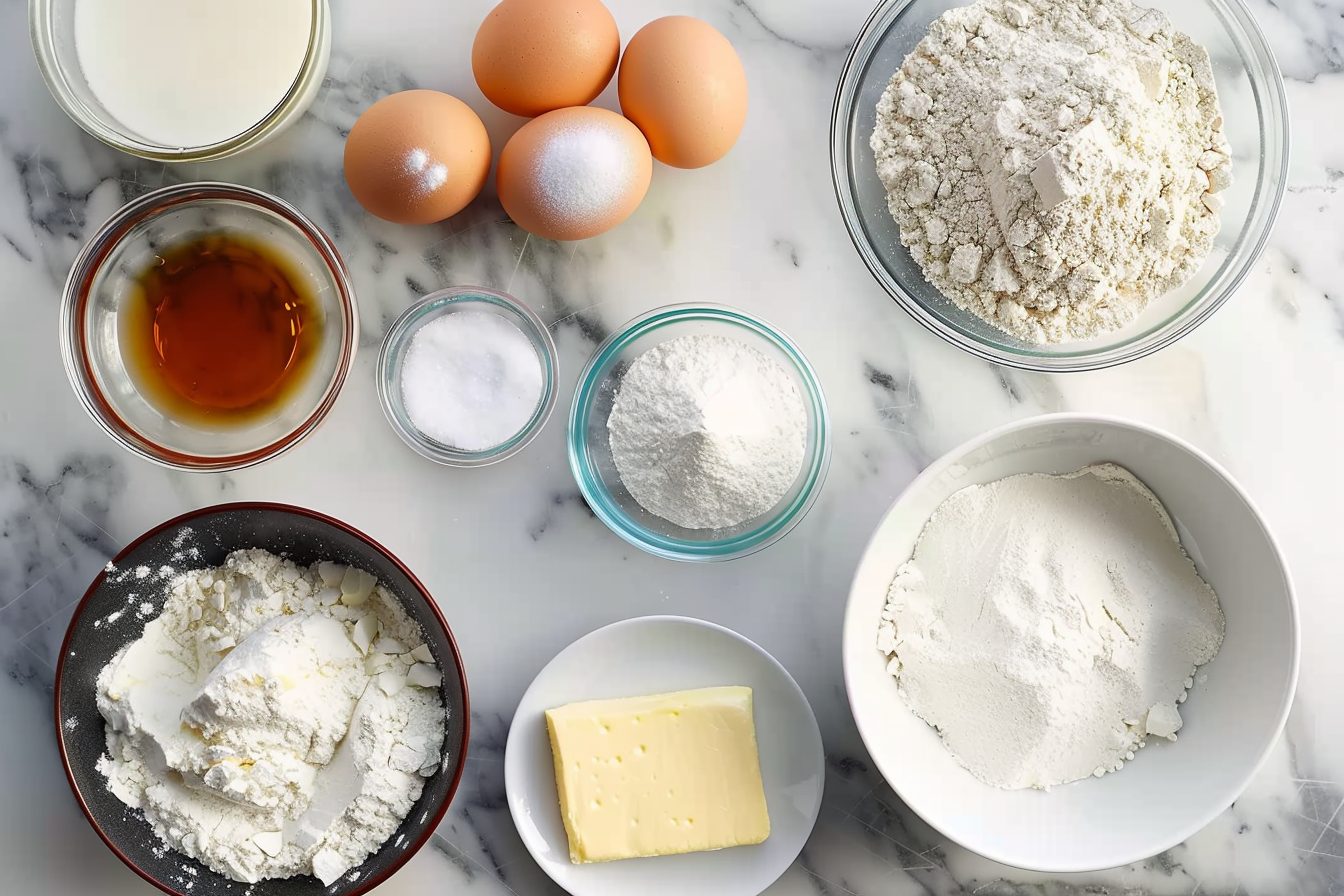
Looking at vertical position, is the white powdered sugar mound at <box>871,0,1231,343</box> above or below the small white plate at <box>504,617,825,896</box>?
above

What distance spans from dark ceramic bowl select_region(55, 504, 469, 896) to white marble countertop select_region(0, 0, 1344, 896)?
11cm

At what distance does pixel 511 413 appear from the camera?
48.2 inches

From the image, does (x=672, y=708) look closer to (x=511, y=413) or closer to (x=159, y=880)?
(x=511, y=413)

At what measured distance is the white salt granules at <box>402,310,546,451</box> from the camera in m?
1.23

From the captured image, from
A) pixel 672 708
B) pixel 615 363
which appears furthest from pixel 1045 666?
pixel 615 363

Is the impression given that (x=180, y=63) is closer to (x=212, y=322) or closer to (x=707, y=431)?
(x=212, y=322)

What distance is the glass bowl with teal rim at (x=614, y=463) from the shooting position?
4.09 ft

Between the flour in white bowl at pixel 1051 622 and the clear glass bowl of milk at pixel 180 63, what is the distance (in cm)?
108

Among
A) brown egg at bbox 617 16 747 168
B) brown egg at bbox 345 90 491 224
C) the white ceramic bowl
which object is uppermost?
brown egg at bbox 617 16 747 168

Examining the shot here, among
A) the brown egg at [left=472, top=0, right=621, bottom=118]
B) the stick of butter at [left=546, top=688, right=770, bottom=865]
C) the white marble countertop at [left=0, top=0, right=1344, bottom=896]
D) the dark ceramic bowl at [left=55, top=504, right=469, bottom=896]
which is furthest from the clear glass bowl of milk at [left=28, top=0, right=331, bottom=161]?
the stick of butter at [left=546, top=688, right=770, bottom=865]

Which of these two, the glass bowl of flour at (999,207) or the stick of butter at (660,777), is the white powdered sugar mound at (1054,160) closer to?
the glass bowl of flour at (999,207)

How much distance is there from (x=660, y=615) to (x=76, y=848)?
915 mm

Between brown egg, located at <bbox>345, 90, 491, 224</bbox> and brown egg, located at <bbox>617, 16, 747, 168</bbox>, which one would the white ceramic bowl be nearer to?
brown egg, located at <bbox>617, 16, 747, 168</bbox>

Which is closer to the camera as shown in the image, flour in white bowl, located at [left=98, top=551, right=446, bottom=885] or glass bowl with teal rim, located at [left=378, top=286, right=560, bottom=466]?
flour in white bowl, located at [left=98, top=551, right=446, bottom=885]
